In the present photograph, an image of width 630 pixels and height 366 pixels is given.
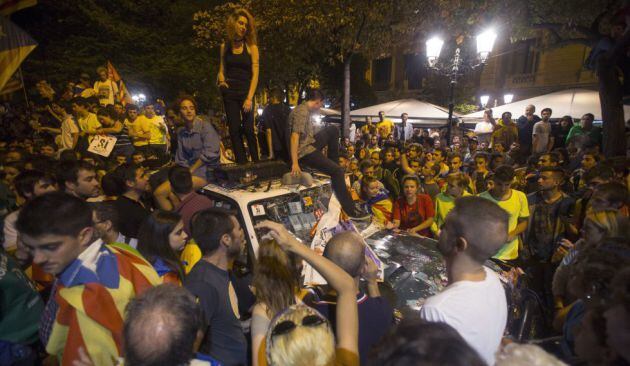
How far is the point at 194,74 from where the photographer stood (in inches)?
669

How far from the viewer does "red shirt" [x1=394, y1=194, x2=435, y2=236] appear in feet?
15.8

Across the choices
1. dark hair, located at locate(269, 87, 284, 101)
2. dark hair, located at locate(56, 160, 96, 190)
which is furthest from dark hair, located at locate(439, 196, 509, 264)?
dark hair, located at locate(56, 160, 96, 190)

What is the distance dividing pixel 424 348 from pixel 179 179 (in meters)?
3.22

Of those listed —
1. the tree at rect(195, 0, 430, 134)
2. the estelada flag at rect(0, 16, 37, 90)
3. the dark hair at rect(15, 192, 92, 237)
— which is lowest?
the dark hair at rect(15, 192, 92, 237)

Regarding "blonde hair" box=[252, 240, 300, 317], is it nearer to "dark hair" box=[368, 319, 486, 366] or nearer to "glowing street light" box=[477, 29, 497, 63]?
"dark hair" box=[368, 319, 486, 366]

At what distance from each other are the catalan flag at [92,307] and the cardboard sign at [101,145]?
589 centimetres

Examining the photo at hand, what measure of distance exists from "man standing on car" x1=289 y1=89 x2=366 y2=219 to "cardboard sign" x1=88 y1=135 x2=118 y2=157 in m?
4.69

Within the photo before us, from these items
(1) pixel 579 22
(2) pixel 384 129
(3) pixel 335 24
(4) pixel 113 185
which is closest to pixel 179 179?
(4) pixel 113 185

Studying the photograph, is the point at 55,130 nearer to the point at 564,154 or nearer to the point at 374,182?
the point at 374,182

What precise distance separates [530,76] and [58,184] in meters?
30.8

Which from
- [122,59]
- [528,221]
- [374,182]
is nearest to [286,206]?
[374,182]

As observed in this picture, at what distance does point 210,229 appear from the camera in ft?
7.93

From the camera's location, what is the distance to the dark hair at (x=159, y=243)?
2758 millimetres

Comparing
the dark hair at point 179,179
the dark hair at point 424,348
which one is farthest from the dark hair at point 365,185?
the dark hair at point 424,348
